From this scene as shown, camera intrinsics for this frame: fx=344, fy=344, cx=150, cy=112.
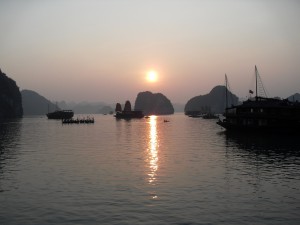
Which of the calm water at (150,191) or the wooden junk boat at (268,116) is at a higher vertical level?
the wooden junk boat at (268,116)

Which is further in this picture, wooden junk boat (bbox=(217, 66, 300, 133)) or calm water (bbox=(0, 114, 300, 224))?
wooden junk boat (bbox=(217, 66, 300, 133))

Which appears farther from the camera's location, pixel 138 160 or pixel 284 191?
pixel 138 160

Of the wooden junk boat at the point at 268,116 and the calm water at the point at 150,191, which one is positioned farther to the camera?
the wooden junk boat at the point at 268,116

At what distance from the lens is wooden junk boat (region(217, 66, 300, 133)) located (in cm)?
8438

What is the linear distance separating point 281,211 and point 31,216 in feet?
51.3

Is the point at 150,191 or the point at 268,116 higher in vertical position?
the point at 268,116

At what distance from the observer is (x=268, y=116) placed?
285 feet

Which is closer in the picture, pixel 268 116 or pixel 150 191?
pixel 150 191

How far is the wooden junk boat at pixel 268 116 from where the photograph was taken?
277 feet

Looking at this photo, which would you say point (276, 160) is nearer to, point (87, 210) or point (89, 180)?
point (89, 180)

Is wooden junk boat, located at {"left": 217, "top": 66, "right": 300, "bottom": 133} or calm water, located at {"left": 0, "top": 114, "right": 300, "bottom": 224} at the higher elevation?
wooden junk boat, located at {"left": 217, "top": 66, "right": 300, "bottom": 133}

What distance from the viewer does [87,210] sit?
22.4m

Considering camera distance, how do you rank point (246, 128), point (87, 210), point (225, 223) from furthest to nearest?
point (246, 128)
point (87, 210)
point (225, 223)

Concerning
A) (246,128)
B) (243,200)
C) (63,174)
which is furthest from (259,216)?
(246,128)
